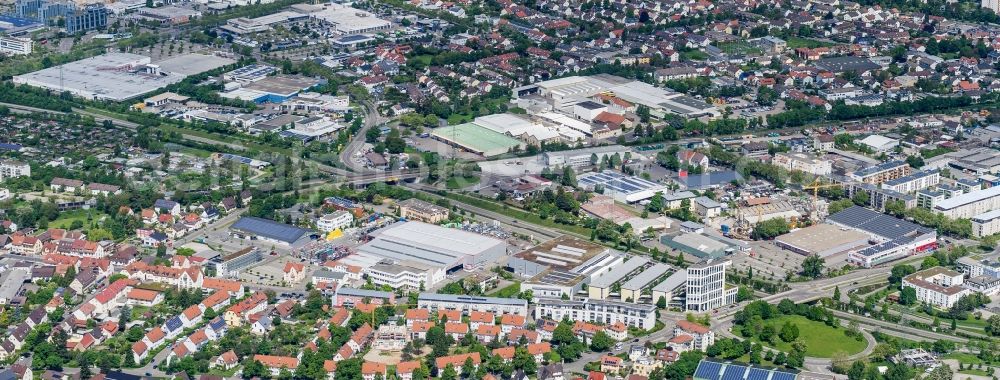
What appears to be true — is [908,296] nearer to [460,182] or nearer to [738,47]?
[460,182]

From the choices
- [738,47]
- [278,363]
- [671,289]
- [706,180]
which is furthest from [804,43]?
[278,363]

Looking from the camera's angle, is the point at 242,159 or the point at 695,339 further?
the point at 242,159

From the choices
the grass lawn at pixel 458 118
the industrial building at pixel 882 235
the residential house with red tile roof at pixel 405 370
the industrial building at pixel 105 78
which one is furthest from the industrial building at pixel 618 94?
the residential house with red tile roof at pixel 405 370

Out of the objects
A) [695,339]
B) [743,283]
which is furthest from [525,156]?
[695,339]

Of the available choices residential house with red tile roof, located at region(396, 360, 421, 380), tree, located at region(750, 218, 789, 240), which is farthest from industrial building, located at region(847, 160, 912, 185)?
residential house with red tile roof, located at region(396, 360, 421, 380)

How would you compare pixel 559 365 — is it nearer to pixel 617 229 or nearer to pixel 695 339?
pixel 695 339

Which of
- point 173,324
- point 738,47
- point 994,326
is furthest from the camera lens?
point 738,47

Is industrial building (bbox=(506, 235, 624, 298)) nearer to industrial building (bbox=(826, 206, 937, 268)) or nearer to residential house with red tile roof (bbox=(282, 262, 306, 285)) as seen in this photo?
residential house with red tile roof (bbox=(282, 262, 306, 285))
